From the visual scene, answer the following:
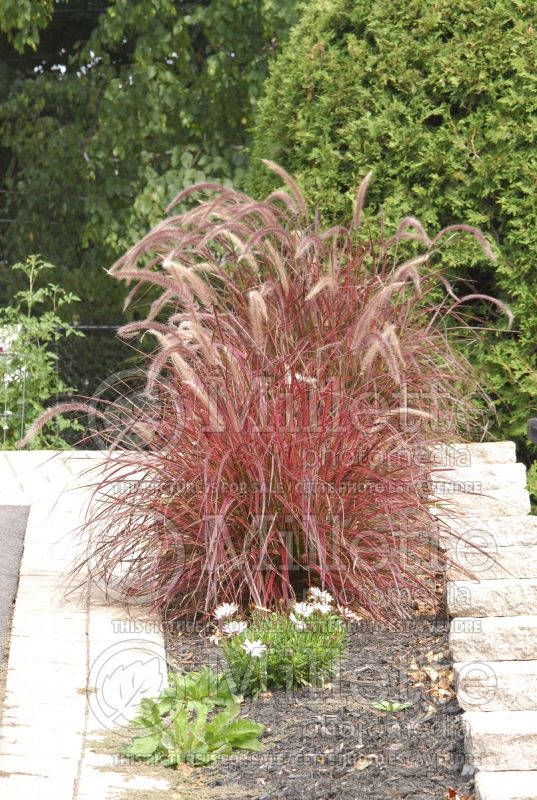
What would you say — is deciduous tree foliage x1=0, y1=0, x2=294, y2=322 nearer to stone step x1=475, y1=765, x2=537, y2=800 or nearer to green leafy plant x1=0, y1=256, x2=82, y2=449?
green leafy plant x1=0, y1=256, x2=82, y2=449

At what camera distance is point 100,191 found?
909cm

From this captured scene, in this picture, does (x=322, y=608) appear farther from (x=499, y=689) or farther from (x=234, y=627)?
(x=499, y=689)

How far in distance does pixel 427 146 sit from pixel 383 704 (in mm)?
2721

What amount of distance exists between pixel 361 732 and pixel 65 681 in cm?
80

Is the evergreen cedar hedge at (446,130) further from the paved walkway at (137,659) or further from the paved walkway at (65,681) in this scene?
the paved walkway at (65,681)

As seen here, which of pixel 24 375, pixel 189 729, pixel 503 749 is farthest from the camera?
pixel 24 375

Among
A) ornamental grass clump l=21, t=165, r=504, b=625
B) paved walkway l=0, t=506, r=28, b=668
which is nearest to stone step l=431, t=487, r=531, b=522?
ornamental grass clump l=21, t=165, r=504, b=625

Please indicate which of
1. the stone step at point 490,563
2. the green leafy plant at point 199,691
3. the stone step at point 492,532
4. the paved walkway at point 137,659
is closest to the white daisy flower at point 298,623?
the green leafy plant at point 199,691

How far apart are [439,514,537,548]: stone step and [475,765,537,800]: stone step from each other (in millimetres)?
1480

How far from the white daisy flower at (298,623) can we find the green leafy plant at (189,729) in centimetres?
31

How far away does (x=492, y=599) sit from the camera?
341cm

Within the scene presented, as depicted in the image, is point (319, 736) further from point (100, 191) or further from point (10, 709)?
point (100, 191)

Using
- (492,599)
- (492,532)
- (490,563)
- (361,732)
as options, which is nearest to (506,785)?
(361,732)

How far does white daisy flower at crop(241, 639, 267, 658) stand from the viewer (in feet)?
9.39
